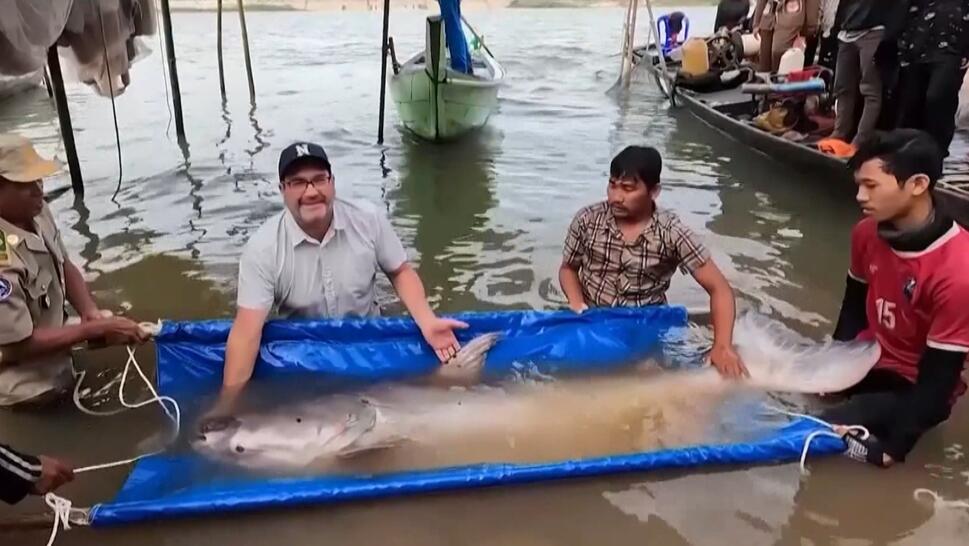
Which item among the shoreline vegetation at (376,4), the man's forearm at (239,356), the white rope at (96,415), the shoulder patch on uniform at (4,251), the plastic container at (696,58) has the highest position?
the shoreline vegetation at (376,4)

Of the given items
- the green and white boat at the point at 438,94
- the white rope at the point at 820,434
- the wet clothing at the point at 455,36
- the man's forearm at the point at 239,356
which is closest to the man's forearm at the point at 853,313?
the white rope at the point at 820,434

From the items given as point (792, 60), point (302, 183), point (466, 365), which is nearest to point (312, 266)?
point (302, 183)

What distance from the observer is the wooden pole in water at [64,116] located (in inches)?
266

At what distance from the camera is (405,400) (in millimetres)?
3389

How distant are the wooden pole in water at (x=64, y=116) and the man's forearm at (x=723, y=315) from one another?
5775mm

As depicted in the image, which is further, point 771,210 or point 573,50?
point 573,50

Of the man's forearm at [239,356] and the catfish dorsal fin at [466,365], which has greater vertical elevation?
the man's forearm at [239,356]

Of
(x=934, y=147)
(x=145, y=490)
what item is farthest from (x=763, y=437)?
(x=145, y=490)

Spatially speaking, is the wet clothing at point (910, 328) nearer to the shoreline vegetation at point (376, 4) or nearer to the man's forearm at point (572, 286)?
the man's forearm at point (572, 286)

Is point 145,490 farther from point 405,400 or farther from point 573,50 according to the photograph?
point 573,50

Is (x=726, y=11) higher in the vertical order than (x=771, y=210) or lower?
higher

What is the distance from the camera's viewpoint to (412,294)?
3.65 meters

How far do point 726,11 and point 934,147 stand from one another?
11633mm

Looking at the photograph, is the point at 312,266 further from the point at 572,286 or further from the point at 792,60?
the point at 792,60
